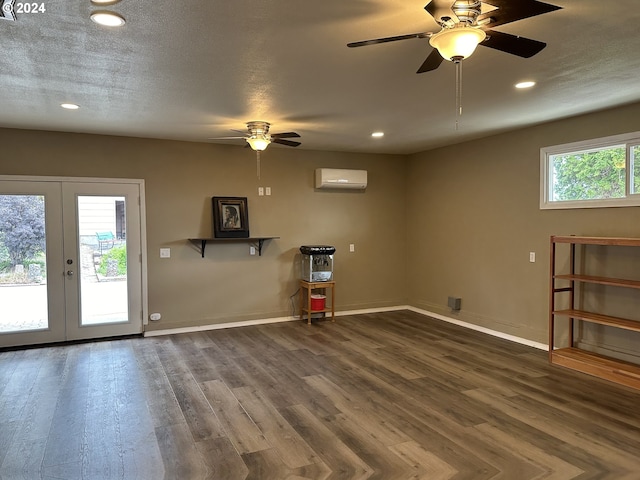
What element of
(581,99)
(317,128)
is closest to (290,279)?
(317,128)

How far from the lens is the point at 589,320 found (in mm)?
4293

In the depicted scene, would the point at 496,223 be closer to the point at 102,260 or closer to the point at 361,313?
the point at 361,313

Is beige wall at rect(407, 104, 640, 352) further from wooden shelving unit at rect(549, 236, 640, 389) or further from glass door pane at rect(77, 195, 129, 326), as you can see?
glass door pane at rect(77, 195, 129, 326)

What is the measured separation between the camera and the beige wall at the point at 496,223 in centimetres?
470

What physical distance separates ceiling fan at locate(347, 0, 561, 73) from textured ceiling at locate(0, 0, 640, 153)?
289mm

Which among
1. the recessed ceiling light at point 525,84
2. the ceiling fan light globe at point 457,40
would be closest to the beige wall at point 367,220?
the recessed ceiling light at point 525,84

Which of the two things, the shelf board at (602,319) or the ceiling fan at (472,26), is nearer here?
the ceiling fan at (472,26)

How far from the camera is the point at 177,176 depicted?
5.95m

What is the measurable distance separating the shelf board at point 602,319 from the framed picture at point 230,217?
4015mm

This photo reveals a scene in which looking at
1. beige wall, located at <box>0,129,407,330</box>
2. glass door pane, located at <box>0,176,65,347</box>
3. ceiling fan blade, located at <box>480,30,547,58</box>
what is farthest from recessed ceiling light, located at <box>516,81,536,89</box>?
glass door pane, located at <box>0,176,65,347</box>

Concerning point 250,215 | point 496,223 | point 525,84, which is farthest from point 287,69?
point 496,223

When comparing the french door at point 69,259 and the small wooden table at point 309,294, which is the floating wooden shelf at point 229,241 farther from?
the small wooden table at point 309,294

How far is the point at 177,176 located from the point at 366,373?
11.8ft

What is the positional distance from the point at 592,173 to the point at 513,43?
3.22 metres
